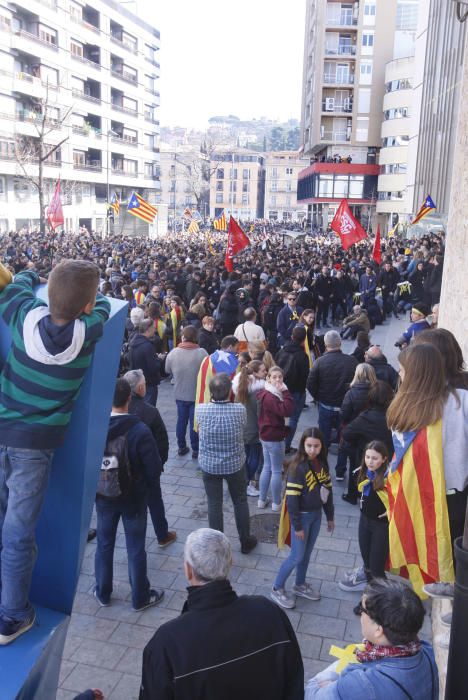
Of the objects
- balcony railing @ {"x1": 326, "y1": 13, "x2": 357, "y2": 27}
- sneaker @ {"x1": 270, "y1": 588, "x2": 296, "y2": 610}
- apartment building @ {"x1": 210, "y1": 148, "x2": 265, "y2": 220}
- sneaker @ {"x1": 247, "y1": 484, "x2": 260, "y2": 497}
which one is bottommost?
sneaker @ {"x1": 247, "y1": 484, "x2": 260, "y2": 497}

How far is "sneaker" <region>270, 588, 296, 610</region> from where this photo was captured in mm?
5125

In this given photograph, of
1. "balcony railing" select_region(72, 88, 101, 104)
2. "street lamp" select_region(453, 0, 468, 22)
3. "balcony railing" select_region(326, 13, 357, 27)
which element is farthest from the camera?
"balcony railing" select_region(326, 13, 357, 27)

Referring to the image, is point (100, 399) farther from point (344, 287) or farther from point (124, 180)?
point (124, 180)

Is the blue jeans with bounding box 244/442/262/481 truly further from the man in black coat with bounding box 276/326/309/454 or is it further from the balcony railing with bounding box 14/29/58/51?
the balcony railing with bounding box 14/29/58/51

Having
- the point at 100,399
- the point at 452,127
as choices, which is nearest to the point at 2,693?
the point at 100,399

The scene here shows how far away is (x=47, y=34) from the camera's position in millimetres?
46375

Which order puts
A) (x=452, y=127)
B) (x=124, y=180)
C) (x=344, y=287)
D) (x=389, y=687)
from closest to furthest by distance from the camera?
(x=389, y=687)
(x=344, y=287)
(x=452, y=127)
(x=124, y=180)

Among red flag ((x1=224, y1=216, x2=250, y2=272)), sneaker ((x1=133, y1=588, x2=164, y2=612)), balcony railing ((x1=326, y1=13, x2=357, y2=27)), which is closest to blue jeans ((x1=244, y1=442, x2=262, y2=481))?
sneaker ((x1=133, y1=588, x2=164, y2=612))

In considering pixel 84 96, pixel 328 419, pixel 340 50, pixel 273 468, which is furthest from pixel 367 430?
pixel 340 50

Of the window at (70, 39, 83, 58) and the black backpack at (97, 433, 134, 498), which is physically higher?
the window at (70, 39, 83, 58)

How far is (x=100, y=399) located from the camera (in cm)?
290

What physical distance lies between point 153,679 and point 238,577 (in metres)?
3.33

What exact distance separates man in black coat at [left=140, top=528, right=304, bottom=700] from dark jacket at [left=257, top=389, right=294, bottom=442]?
408cm

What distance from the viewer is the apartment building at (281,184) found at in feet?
384
